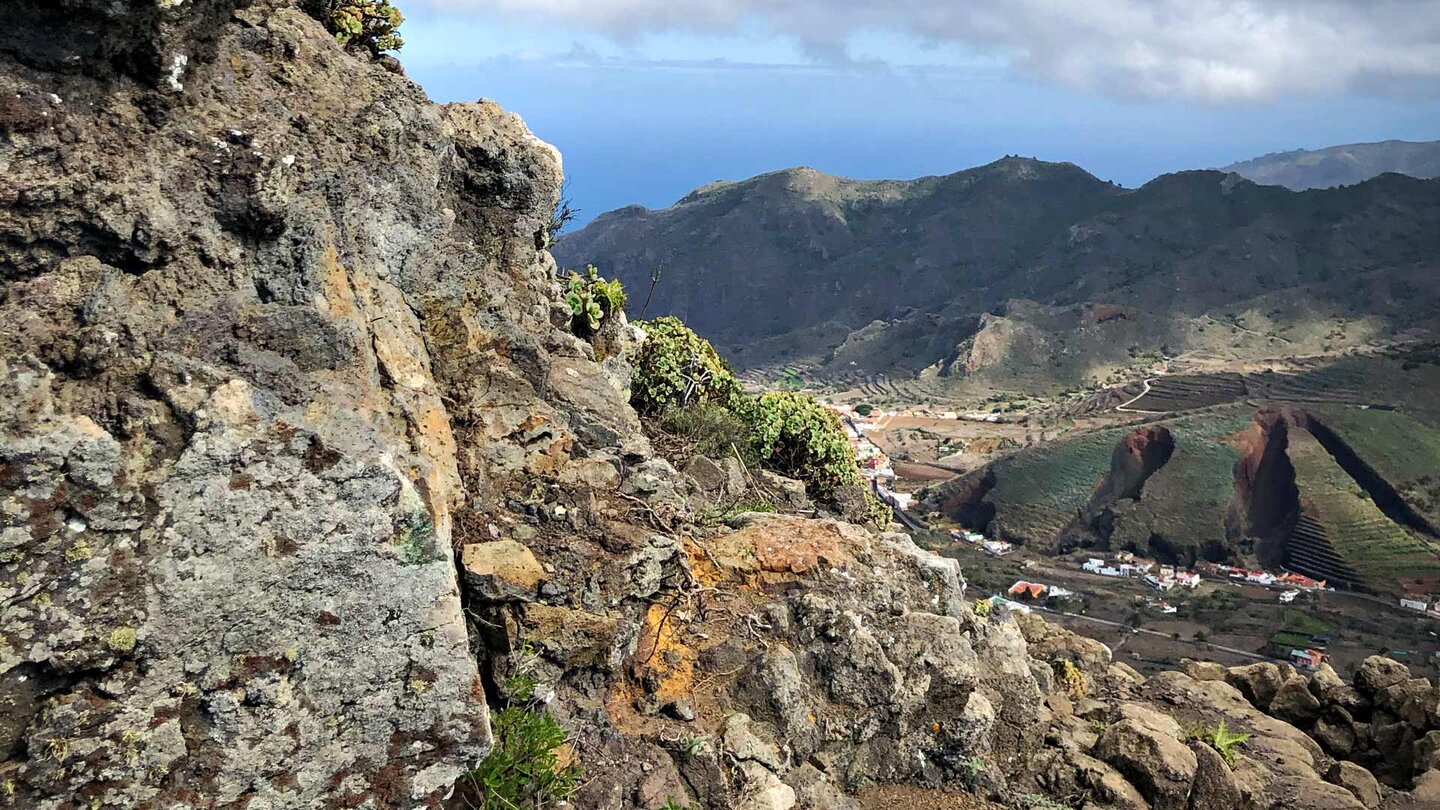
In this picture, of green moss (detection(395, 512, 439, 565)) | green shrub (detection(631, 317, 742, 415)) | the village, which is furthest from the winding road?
green moss (detection(395, 512, 439, 565))

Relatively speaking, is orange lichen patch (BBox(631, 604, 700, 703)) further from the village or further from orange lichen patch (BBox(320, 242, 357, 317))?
the village

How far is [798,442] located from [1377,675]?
24.5ft

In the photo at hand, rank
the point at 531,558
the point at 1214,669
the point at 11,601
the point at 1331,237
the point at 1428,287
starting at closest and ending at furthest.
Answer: the point at 11,601 < the point at 531,558 < the point at 1214,669 < the point at 1428,287 < the point at 1331,237

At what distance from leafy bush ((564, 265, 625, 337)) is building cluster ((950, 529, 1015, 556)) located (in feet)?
194

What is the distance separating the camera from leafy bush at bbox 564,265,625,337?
8.89 meters

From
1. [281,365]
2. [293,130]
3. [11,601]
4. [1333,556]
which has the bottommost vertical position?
[1333,556]

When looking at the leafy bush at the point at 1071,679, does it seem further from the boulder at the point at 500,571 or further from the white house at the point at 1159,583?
the white house at the point at 1159,583

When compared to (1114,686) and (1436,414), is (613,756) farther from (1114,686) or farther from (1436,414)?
(1436,414)

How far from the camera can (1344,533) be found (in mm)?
63500

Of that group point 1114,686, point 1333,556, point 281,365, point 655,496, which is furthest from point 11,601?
point 1333,556

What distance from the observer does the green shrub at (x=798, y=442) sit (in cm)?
1145

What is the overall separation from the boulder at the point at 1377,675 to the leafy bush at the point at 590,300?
9.87 meters

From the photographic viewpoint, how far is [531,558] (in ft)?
19.6

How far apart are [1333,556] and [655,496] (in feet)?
223
